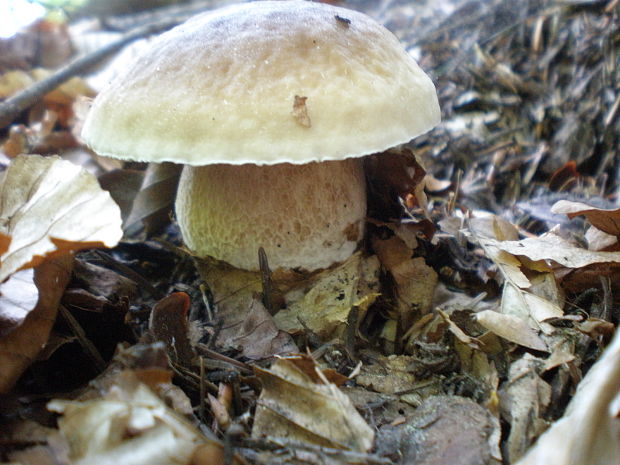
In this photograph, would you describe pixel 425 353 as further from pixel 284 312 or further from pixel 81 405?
pixel 81 405

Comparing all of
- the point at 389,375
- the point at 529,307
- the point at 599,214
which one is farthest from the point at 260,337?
the point at 599,214

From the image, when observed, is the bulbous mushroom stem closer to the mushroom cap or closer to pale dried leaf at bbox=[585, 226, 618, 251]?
the mushroom cap

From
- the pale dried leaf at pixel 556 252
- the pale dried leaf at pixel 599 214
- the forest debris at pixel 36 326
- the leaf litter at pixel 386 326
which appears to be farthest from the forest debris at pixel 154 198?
the pale dried leaf at pixel 599 214

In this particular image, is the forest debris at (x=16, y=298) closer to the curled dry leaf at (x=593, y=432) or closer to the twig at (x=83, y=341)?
the twig at (x=83, y=341)

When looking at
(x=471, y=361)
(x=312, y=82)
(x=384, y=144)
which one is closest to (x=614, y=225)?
(x=471, y=361)

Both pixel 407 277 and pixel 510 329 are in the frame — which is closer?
pixel 510 329

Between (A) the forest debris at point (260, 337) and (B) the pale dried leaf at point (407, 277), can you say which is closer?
(A) the forest debris at point (260, 337)

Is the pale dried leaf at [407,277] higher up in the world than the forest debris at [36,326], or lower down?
lower down

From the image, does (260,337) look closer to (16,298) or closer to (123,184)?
(16,298)
